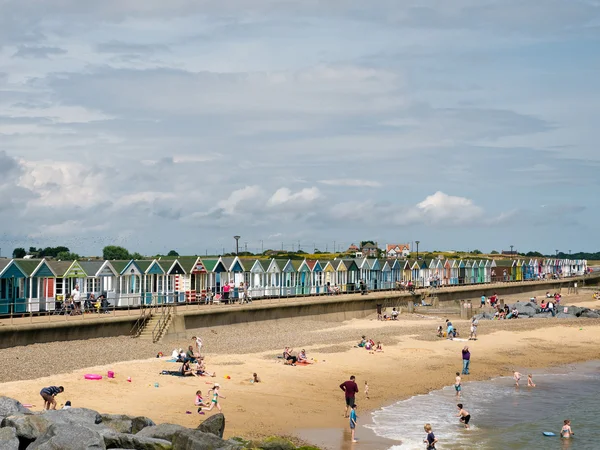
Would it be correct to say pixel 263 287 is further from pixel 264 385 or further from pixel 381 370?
pixel 264 385

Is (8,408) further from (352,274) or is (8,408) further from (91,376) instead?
(352,274)

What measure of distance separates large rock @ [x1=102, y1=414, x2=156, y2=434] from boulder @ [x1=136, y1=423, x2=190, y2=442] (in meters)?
0.50

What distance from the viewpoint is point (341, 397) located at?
28219mm

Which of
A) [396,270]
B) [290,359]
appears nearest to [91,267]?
[290,359]

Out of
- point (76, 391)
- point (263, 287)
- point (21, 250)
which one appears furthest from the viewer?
point (21, 250)

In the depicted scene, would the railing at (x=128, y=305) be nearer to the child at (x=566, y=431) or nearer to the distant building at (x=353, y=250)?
the child at (x=566, y=431)

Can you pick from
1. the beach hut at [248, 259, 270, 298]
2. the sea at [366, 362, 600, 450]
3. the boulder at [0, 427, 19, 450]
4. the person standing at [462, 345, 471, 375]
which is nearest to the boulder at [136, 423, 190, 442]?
the boulder at [0, 427, 19, 450]

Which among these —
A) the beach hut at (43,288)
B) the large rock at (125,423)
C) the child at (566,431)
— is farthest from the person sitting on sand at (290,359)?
the beach hut at (43,288)

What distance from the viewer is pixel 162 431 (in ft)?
62.7

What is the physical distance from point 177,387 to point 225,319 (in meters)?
20.1

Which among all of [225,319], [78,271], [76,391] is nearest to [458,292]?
[225,319]

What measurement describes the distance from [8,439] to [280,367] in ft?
54.9

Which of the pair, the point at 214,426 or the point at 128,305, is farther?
the point at 128,305

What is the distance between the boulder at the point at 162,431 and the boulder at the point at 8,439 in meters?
3.13
